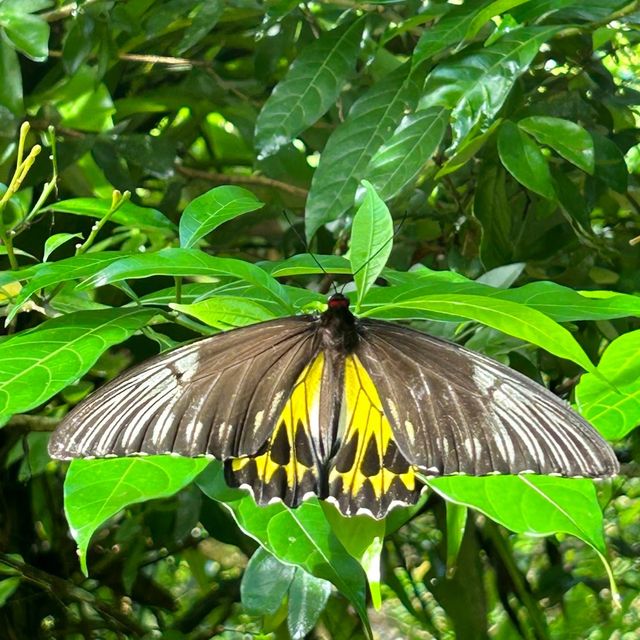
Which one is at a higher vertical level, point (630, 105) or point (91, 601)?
point (630, 105)

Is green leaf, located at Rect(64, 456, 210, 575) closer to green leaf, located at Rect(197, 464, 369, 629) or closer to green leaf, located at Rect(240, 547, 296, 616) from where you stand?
green leaf, located at Rect(197, 464, 369, 629)

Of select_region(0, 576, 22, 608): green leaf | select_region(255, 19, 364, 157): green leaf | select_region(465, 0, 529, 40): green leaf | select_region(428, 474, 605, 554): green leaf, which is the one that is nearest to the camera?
select_region(428, 474, 605, 554): green leaf

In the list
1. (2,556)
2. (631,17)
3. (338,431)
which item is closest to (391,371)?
(338,431)

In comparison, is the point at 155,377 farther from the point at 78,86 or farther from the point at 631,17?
the point at 78,86

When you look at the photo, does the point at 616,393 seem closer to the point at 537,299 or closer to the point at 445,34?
the point at 537,299

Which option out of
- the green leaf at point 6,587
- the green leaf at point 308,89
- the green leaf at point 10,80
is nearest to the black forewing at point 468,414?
the green leaf at point 308,89

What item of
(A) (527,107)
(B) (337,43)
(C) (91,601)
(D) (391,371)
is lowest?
(C) (91,601)

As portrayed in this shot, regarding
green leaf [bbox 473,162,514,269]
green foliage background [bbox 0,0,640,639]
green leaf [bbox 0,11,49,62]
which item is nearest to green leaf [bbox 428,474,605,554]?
green foliage background [bbox 0,0,640,639]

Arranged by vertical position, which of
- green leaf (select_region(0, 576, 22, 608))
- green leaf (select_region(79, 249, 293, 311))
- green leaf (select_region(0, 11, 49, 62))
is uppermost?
green leaf (select_region(0, 11, 49, 62))
